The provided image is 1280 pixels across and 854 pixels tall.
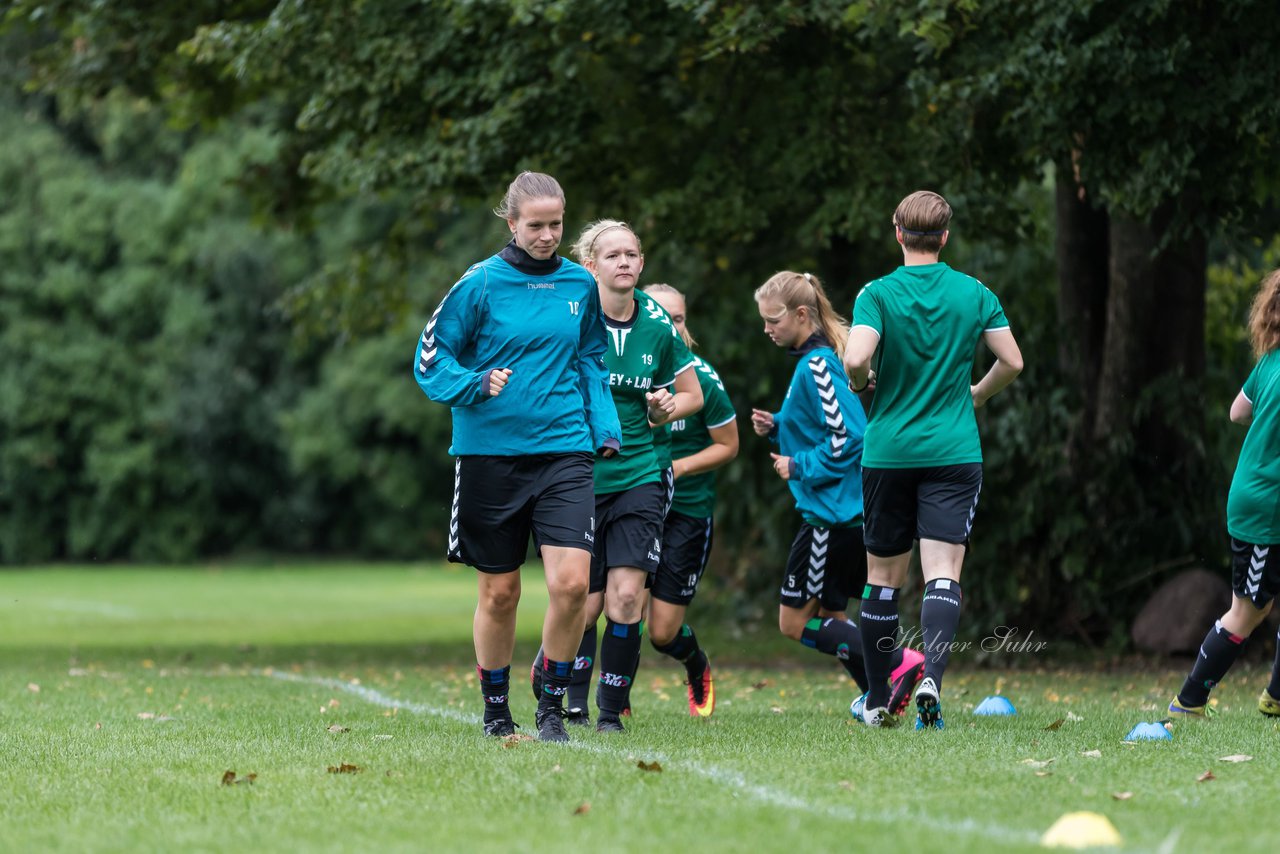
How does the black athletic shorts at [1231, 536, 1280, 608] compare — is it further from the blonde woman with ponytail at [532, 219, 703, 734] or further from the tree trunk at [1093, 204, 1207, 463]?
the tree trunk at [1093, 204, 1207, 463]

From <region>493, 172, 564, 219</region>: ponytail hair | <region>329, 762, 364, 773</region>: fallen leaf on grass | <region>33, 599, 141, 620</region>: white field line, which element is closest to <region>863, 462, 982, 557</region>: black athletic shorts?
<region>493, 172, 564, 219</region>: ponytail hair

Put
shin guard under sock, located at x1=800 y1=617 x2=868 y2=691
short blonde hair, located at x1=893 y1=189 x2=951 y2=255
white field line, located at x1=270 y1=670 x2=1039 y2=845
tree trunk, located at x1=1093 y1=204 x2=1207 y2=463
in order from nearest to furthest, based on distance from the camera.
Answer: white field line, located at x1=270 y1=670 x2=1039 y2=845, short blonde hair, located at x1=893 y1=189 x2=951 y2=255, shin guard under sock, located at x1=800 y1=617 x2=868 y2=691, tree trunk, located at x1=1093 y1=204 x2=1207 y2=463

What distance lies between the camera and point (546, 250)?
7094 millimetres

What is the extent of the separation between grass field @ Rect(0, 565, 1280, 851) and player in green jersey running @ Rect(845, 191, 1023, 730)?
0.70 metres

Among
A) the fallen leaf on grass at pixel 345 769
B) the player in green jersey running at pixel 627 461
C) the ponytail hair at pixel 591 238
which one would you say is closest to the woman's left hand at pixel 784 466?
the player in green jersey running at pixel 627 461

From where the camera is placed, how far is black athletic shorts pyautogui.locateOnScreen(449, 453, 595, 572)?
7.06 metres

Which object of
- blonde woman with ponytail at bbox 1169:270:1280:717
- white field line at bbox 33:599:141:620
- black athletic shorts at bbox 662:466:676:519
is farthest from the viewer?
white field line at bbox 33:599:141:620

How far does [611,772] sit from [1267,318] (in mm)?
3706

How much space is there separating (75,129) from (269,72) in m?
32.9

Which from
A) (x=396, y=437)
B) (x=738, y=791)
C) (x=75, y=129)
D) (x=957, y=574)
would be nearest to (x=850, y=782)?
(x=738, y=791)

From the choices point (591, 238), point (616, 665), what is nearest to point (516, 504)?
point (616, 665)

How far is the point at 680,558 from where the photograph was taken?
28.5 ft

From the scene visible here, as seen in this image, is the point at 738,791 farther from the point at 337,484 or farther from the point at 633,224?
the point at 337,484

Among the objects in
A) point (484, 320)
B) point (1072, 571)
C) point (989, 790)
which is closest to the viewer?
point (989, 790)
